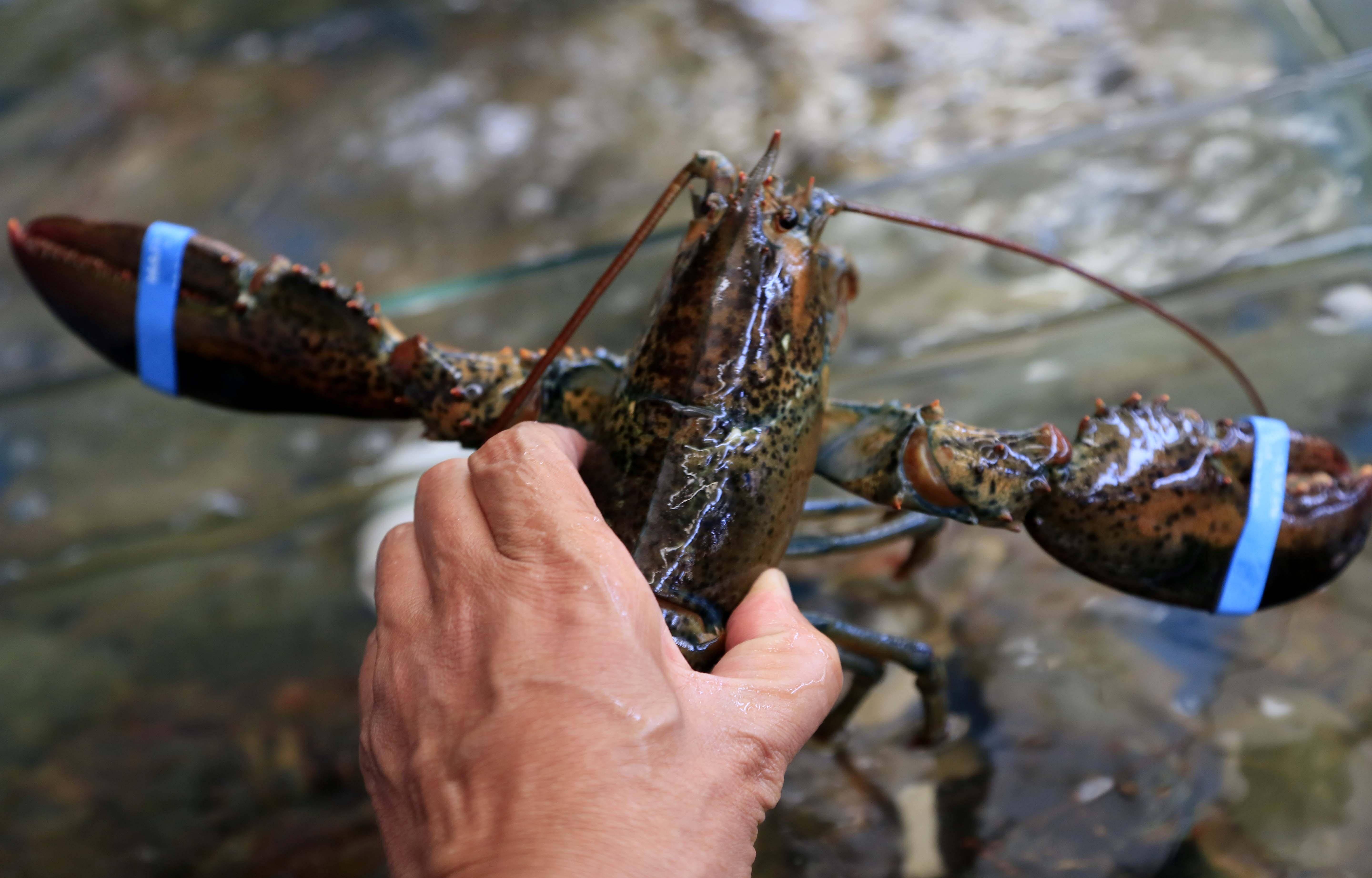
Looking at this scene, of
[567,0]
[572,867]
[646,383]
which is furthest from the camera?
[567,0]

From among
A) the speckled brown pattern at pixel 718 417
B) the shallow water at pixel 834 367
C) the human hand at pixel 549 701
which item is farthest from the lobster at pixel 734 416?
the shallow water at pixel 834 367

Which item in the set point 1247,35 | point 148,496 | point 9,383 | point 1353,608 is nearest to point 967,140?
point 1247,35

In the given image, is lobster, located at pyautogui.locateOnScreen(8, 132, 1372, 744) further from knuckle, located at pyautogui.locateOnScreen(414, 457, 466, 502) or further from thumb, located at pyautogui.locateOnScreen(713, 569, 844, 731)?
knuckle, located at pyautogui.locateOnScreen(414, 457, 466, 502)

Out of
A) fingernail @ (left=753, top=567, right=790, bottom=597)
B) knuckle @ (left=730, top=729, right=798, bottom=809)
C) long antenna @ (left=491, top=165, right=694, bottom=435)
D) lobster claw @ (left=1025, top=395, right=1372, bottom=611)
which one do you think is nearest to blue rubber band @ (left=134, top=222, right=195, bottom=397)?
long antenna @ (left=491, top=165, right=694, bottom=435)

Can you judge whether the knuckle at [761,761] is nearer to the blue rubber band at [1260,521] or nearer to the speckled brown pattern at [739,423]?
the speckled brown pattern at [739,423]

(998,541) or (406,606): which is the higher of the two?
(406,606)

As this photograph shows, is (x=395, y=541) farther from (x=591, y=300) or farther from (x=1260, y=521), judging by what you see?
(x=1260, y=521)

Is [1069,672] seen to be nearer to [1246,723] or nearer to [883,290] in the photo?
[1246,723]
